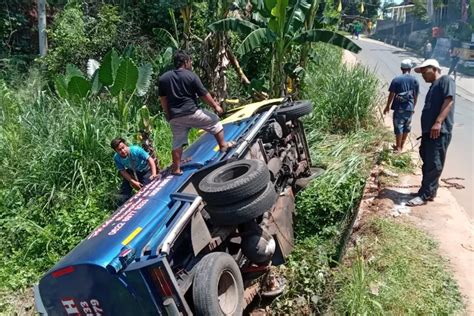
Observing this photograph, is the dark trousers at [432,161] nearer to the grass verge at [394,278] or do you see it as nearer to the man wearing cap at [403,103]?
the grass verge at [394,278]

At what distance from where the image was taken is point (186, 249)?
152 inches

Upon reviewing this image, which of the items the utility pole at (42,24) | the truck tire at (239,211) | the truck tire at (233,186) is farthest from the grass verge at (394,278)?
the utility pole at (42,24)

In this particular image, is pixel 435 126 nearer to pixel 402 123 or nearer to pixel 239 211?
pixel 402 123

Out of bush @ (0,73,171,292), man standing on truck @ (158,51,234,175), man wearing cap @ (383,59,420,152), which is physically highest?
man standing on truck @ (158,51,234,175)

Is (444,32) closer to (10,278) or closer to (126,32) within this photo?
(126,32)

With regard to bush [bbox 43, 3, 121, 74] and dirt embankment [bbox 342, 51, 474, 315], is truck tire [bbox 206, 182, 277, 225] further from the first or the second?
bush [bbox 43, 3, 121, 74]

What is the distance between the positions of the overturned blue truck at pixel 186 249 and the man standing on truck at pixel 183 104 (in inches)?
8.1

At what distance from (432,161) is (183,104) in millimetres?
3037

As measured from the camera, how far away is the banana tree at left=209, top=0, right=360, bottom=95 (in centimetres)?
A: 823

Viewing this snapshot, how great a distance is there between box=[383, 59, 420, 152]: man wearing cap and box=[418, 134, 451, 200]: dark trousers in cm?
187

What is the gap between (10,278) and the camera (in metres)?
5.63

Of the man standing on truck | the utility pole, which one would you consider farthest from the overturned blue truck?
the utility pole

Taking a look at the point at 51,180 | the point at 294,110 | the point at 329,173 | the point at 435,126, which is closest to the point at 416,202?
the point at 435,126

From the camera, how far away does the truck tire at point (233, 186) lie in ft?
12.6
